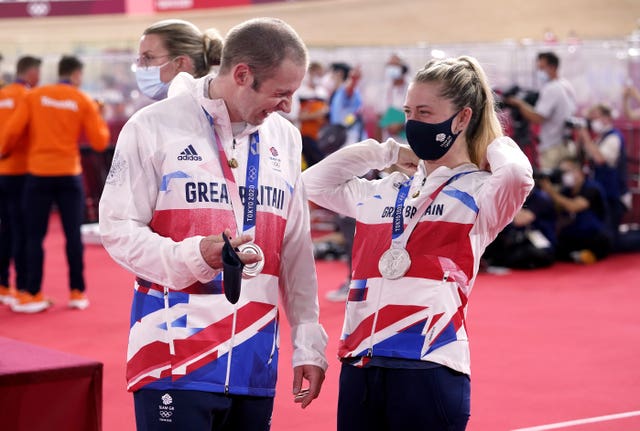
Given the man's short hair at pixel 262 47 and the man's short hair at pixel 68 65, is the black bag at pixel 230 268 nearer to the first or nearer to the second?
the man's short hair at pixel 262 47

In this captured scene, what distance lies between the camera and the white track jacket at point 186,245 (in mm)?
2275

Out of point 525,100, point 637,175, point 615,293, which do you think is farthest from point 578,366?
point 637,175

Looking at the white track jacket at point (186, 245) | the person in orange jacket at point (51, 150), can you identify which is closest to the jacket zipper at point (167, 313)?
the white track jacket at point (186, 245)

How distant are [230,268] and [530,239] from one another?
7495 mm

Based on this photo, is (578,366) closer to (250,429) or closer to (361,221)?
(361,221)

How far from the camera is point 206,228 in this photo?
232 cm

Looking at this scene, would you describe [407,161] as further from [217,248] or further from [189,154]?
[217,248]

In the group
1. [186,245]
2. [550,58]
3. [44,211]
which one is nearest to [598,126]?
[550,58]

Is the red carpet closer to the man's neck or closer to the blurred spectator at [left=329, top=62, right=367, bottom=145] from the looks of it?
the blurred spectator at [left=329, top=62, right=367, bottom=145]

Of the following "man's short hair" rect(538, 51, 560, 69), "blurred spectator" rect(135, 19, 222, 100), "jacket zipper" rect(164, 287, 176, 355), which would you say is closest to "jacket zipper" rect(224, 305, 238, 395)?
"jacket zipper" rect(164, 287, 176, 355)

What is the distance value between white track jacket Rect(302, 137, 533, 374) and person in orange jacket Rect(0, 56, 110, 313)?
5.10 meters

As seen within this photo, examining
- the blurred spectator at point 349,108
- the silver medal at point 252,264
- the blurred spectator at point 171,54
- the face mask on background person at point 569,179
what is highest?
the blurred spectator at point 171,54

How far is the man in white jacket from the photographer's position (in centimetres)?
228

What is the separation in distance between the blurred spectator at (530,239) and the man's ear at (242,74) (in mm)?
6977
